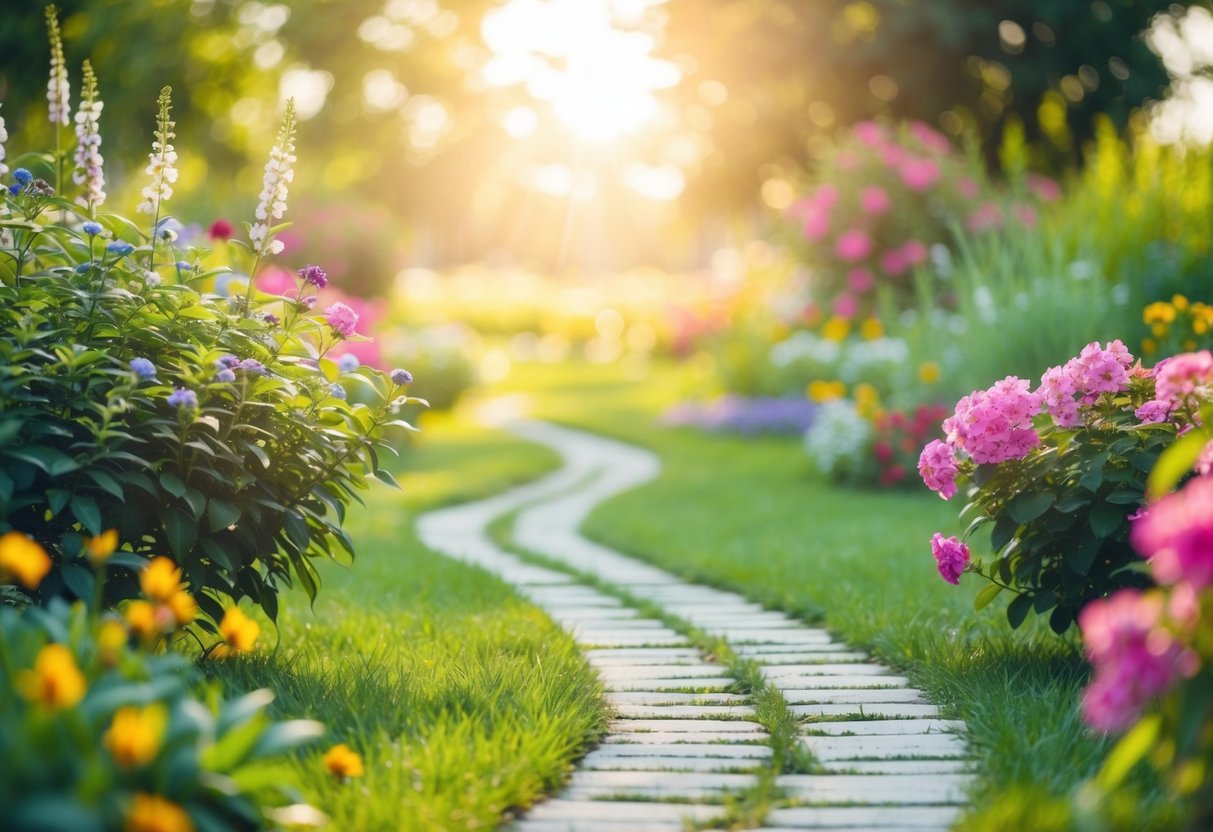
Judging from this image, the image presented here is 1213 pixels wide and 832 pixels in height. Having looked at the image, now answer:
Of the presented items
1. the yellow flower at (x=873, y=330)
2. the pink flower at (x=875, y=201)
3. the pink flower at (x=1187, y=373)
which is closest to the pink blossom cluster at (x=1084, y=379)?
the pink flower at (x=1187, y=373)

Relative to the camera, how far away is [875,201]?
39.0 ft

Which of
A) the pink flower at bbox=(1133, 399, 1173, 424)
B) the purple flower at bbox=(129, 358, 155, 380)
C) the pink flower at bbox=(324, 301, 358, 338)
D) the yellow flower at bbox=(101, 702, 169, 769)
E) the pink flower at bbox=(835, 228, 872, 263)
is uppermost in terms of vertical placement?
the pink flower at bbox=(835, 228, 872, 263)

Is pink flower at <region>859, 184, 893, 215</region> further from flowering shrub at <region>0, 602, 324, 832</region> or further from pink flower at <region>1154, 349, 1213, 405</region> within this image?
flowering shrub at <region>0, 602, 324, 832</region>

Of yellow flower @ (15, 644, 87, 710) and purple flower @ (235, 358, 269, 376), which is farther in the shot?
purple flower @ (235, 358, 269, 376)

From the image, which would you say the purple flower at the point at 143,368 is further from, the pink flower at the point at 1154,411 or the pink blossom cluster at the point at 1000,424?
the pink flower at the point at 1154,411

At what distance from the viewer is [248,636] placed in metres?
2.54

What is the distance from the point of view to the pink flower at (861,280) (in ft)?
39.1

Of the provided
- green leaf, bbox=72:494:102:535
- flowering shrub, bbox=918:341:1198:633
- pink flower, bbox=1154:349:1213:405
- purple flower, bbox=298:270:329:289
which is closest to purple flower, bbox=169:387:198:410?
green leaf, bbox=72:494:102:535

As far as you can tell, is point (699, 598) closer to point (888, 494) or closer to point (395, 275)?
point (888, 494)

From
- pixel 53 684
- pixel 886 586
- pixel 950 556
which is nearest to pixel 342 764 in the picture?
pixel 53 684

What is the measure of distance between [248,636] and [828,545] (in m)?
3.97

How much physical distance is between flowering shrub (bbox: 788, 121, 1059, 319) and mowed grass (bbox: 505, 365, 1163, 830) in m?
2.31

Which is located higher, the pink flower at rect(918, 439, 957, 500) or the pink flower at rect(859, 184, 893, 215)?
the pink flower at rect(859, 184, 893, 215)

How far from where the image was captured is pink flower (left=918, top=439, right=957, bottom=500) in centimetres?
355
